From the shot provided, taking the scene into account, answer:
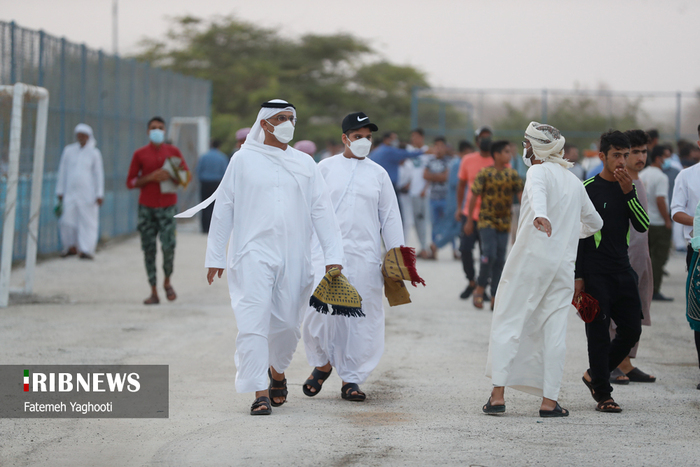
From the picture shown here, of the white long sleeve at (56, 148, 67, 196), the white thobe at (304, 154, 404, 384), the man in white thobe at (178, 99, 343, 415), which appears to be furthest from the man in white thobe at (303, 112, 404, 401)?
the white long sleeve at (56, 148, 67, 196)

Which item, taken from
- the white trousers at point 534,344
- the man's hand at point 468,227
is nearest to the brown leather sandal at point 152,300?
the man's hand at point 468,227

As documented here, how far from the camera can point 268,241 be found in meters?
5.17

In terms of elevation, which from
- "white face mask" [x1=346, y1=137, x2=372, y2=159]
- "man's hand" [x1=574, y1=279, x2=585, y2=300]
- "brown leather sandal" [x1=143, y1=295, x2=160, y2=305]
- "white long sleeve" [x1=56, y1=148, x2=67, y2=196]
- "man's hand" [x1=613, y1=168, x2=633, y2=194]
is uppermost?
"white face mask" [x1=346, y1=137, x2=372, y2=159]

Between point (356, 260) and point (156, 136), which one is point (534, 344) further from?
point (156, 136)

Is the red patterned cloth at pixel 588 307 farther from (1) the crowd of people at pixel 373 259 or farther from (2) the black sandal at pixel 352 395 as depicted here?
(2) the black sandal at pixel 352 395

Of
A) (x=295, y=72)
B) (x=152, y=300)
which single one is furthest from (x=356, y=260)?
(x=295, y=72)

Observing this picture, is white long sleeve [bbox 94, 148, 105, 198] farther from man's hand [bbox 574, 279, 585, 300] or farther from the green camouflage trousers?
man's hand [bbox 574, 279, 585, 300]

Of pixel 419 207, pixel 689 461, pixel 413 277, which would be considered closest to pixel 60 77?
pixel 419 207

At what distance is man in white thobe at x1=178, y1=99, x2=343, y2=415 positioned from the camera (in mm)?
5074

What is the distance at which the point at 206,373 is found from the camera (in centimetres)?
638

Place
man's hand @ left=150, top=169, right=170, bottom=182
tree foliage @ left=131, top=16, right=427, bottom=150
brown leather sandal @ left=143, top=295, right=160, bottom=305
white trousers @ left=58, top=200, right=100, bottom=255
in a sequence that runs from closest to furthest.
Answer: man's hand @ left=150, top=169, right=170, bottom=182 → brown leather sandal @ left=143, top=295, right=160, bottom=305 → white trousers @ left=58, top=200, right=100, bottom=255 → tree foliage @ left=131, top=16, right=427, bottom=150

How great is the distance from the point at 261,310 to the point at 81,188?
9074 mm

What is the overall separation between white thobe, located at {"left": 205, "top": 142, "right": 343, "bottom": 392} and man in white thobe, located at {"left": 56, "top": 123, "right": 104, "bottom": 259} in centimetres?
836

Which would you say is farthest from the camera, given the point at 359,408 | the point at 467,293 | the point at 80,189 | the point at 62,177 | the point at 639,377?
the point at 80,189
